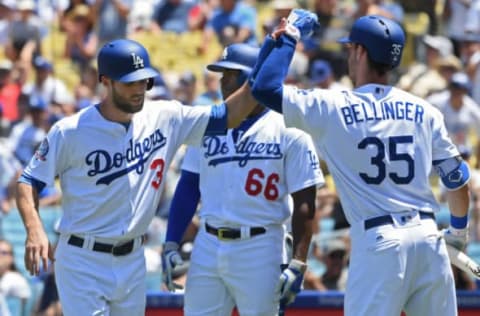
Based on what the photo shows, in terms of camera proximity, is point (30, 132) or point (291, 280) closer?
point (291, 280)

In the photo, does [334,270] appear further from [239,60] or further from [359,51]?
[359,51]

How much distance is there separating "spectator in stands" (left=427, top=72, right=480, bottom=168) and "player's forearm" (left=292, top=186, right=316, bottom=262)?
4.86 metres

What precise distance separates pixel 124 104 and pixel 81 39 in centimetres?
814

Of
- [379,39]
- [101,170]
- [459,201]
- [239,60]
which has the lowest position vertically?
[459,201]

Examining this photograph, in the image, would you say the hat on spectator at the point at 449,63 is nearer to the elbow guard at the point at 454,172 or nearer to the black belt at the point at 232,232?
the black belt at the point at 232,232

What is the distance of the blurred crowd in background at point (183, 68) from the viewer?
10.5m

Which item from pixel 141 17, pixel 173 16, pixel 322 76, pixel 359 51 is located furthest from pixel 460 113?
pixel 359 51

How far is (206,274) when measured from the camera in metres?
7.03

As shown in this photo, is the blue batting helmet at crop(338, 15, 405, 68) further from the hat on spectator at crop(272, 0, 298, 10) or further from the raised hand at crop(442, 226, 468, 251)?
the hat on spectator at crop(272, 0, 298, 10)

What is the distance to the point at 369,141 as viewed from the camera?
20.4ft

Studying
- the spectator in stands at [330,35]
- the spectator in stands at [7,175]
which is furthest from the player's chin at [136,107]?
the spectator in stands at [330,35]

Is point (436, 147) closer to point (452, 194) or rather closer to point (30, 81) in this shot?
point (452, 194)

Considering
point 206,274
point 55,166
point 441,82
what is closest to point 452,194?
point 206,274

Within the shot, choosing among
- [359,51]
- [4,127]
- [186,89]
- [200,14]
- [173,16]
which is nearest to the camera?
[359,51]
